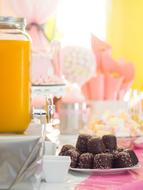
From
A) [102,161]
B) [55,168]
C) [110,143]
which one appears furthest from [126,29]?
[55,168]

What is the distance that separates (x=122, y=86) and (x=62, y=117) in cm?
58

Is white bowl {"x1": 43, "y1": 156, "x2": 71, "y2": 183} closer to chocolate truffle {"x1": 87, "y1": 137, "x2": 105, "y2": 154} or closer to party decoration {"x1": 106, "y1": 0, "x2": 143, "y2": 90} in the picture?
chocolate truffle {"x1": 87, "y1": 137, "x2": 105, "y2": 154}

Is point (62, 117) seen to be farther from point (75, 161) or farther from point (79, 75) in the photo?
point (75, 161)

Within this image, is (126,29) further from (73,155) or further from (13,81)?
(13,81)

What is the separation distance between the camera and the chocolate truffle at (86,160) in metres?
1.13

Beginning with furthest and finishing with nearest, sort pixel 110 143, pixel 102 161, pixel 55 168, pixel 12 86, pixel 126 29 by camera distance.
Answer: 1. pixel 126 29
2. pixel 110 143
3. pixel 102 161
4. pixel 55 168
5. pixel 12 86

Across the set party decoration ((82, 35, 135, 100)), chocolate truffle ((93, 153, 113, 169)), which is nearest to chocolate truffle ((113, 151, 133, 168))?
chocolate truffle ((93, 153, 113, 169))

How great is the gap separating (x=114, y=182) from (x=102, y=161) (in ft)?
0.29

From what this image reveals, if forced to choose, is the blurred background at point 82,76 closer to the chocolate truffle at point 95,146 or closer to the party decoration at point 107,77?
the party decoration at point 107,77

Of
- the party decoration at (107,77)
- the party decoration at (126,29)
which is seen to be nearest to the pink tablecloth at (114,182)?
the party decoration at (107,77)

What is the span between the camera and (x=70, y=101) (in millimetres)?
2166

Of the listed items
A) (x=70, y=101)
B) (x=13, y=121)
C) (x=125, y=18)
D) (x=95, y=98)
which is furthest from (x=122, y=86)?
(x=125, y=18)

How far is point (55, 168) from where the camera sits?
3.29 ft

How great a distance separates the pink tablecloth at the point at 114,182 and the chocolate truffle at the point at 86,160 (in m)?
0.03
